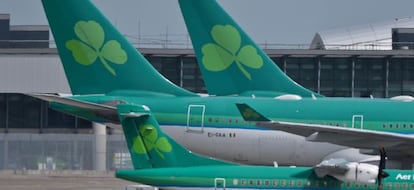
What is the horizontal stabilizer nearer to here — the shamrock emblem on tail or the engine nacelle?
the engine nacelle

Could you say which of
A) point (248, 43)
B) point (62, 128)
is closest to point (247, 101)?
point (248, 43)

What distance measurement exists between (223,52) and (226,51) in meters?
0.12

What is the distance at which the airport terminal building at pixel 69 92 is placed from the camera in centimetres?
7406

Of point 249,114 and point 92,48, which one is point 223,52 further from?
point 249,114

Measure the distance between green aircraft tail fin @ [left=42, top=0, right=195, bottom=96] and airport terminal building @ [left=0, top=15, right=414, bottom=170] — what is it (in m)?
24.8

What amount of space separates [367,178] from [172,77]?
38.9 m

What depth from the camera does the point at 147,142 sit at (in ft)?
130

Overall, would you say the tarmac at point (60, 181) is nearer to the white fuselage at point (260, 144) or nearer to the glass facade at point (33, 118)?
the white fuselage at point (260, 144)

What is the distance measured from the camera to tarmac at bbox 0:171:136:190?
5756 cm

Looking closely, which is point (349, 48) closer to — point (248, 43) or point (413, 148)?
point (248, 43)

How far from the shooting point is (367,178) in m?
39.5

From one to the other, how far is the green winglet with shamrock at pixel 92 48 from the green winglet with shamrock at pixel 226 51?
4137mm

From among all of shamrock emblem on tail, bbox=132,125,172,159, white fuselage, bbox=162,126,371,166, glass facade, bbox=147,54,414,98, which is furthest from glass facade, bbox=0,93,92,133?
shamrock emblem on tail, bbox=132,125,172,159

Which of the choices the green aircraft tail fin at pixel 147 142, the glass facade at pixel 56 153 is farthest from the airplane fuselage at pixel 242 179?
the glass facade at pixel 56 153
